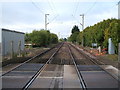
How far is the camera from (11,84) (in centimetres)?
1136

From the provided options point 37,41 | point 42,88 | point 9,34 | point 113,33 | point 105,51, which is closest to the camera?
point 42,88

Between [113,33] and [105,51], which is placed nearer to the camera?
[113,33]

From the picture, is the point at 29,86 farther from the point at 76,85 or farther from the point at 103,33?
the point at 103,33

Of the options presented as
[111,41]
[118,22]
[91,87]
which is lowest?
[91,87]

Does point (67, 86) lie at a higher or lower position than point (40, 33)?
lower

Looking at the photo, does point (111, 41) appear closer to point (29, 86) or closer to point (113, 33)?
point (113, 33)

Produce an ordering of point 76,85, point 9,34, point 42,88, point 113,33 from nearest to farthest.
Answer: point 42,88 → point 76,85 → point 113,33 → point 9,34

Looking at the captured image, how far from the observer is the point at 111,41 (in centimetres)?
3238

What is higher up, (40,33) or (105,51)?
(40,33)

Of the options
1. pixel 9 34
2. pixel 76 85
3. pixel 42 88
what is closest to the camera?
pixel 42 88

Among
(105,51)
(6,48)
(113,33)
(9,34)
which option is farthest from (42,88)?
(105,51)

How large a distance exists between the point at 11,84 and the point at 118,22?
22179 mm

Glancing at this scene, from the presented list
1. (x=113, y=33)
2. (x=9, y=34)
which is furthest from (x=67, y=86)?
(x=9, y=34)

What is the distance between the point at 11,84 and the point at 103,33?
30.0 metres
